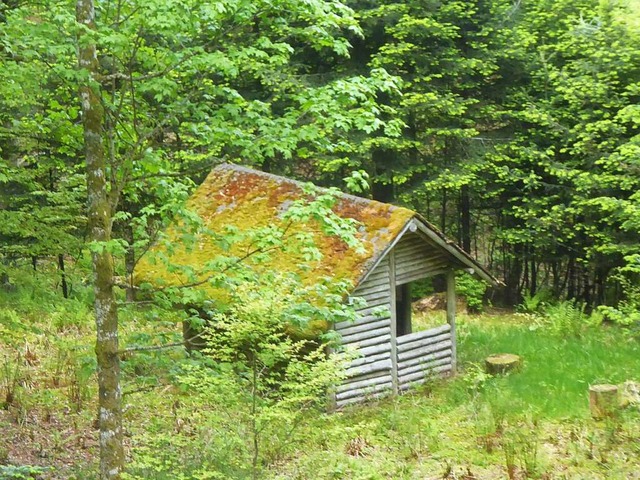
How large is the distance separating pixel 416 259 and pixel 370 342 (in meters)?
2.15

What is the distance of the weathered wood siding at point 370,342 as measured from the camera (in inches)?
533

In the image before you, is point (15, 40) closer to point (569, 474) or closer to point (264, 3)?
point (264, 3)

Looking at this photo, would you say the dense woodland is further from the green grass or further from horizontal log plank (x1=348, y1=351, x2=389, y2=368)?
horizontal log plank (x1=348, y1=351, x2=389, y2=368)

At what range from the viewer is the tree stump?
11.4m

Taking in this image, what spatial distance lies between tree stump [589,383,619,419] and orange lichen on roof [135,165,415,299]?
438 cm

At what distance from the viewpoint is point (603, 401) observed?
37.5 ft

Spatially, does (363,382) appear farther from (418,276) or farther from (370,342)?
(418,276)

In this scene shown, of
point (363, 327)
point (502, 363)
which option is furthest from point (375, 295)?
point (502, 363)

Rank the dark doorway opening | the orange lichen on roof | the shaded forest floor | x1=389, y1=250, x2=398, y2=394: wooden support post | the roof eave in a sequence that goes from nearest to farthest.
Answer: the shaded forest floor, the orange lichen on roof, the roof eave, x1=389, y1=250, x2=398, y2=394: wooden support post, the dark doorway opening

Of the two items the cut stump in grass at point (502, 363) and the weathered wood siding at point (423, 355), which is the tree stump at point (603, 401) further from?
the weathered wood siding at point (423, 355)

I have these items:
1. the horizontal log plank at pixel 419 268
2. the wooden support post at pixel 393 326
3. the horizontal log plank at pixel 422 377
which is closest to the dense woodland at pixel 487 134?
the wooden support post at pixel 393 326

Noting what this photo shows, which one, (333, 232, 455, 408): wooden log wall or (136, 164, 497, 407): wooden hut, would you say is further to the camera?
(333, 232, 455, 408): wooden log wall

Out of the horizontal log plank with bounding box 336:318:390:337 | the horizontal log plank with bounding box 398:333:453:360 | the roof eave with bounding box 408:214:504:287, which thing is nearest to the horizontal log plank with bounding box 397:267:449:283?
the roof eave with bounding box 408:214:504:287

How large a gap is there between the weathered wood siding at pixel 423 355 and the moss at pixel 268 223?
8.07 ft
